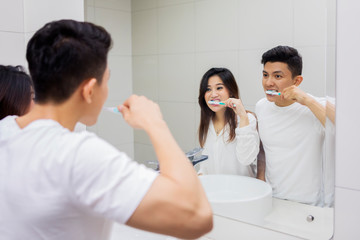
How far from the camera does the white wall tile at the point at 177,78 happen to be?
135cm

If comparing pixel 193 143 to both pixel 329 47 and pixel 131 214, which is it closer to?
pixel 329 47

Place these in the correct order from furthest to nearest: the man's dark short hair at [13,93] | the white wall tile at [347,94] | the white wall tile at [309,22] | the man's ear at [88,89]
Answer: the man's dark short hair at [13,93]
the white wall tile at [309,22]
the white wall tile at [347,94]
the man's ear at [88,89]

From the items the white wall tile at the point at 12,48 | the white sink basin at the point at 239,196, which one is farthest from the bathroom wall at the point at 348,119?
the white wall tile at the point at 12,48

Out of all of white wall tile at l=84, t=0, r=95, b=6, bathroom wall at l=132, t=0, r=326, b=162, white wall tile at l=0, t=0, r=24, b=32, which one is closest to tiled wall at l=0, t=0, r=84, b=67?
white wall tile at l=0, t=0, r=24, b=32

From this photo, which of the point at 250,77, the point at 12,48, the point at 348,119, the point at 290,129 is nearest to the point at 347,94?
the point at 348,119

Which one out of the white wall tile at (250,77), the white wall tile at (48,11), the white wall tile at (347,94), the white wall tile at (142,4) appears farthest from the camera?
the white wall tile at (48,11)

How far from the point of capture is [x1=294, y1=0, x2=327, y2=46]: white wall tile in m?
1.06

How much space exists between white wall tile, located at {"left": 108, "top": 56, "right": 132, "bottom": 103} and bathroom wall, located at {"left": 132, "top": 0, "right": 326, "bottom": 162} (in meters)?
0.03

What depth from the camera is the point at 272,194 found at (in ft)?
3.94

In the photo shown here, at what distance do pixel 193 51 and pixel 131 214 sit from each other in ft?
2.78

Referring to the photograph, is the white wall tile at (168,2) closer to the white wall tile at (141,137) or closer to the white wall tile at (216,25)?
the white wall tile at (216,25)

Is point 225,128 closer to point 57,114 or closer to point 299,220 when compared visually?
point 299,220

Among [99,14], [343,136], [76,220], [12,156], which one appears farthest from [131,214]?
[99,14]

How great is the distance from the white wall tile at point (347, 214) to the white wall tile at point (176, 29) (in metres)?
0.71
